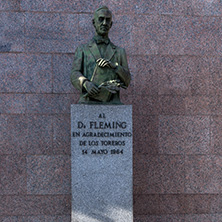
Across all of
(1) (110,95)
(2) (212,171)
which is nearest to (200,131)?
(2) (212,171)

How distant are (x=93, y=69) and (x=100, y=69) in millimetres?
162

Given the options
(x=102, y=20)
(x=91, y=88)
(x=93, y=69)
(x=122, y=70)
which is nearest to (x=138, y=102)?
(x=122, y=70)

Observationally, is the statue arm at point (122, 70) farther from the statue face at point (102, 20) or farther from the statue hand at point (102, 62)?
the statue face at point (102, 20)

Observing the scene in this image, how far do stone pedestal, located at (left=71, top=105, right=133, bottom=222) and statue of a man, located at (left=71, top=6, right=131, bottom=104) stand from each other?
232mm

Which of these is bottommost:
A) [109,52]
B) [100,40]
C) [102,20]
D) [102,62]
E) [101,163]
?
[101,163]

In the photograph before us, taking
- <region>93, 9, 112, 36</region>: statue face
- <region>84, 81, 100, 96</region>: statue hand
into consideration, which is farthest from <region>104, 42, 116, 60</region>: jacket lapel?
<region>84, 81, 100, 96</region>: statue hand

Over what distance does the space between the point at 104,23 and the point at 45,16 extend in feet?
7.41

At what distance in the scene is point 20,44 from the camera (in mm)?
7809

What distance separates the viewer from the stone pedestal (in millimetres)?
5979

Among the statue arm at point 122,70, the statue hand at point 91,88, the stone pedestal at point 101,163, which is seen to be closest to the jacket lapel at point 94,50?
the statue arm at point 122,70

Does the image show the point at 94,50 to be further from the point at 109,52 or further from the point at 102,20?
the point at 102,20

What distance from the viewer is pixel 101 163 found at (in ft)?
19.8

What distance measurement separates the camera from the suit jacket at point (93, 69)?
615cm

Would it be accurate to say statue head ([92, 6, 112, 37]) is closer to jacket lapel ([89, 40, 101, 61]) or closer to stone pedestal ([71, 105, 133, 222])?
jacket lapel ([89, 40, 101, 61])
